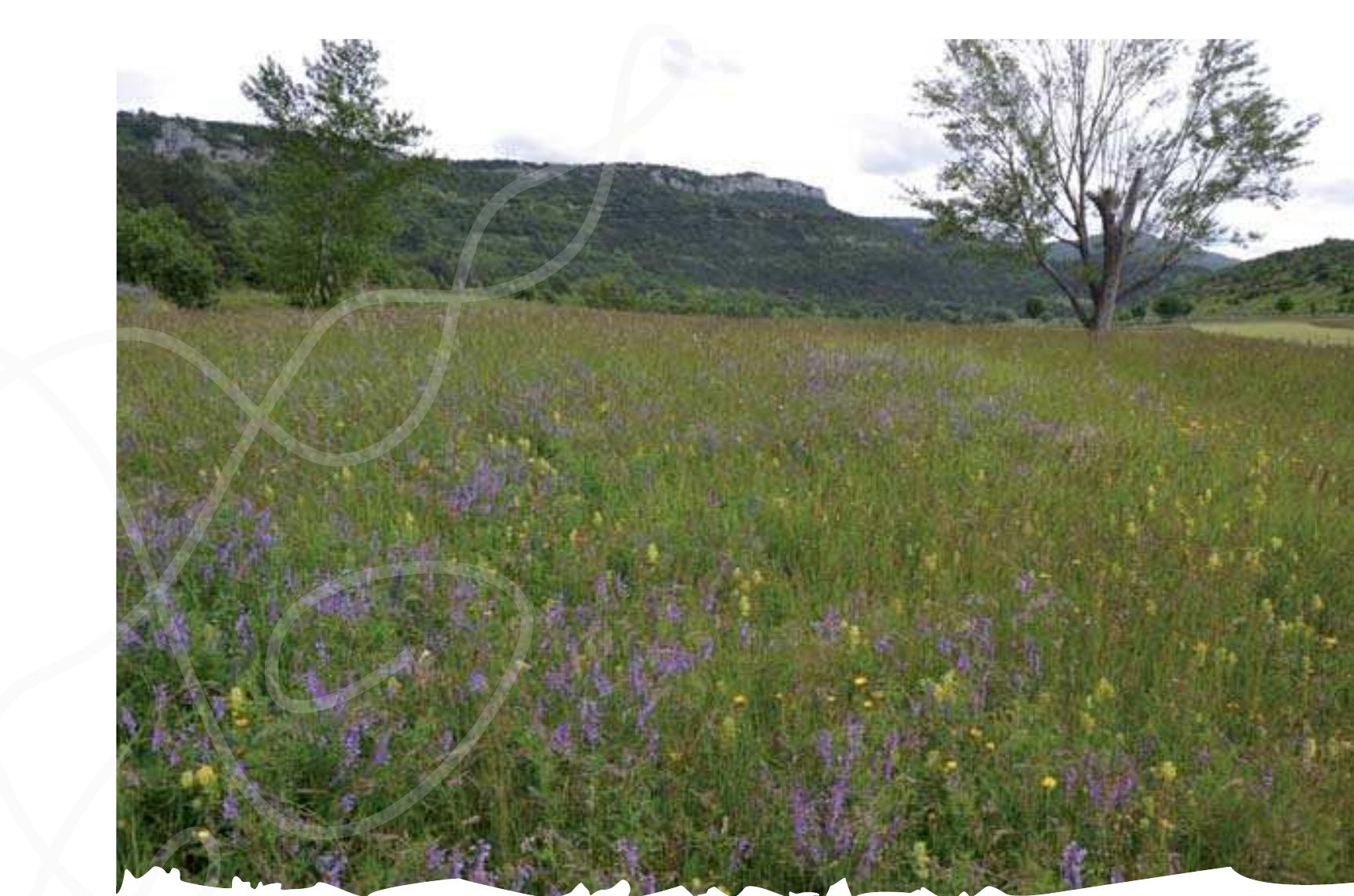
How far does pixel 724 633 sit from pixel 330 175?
2.56 m

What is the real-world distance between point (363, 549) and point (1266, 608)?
9.02 feet

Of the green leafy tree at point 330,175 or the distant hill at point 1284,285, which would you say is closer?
the green leafy tree at point 330,175

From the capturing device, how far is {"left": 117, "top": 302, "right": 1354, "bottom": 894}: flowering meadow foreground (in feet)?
5.99

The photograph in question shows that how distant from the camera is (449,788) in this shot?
1913 millimetres

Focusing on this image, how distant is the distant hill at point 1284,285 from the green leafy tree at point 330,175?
3.42 m

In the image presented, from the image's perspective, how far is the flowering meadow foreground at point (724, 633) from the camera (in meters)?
1.83

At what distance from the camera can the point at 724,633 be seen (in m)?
2.50

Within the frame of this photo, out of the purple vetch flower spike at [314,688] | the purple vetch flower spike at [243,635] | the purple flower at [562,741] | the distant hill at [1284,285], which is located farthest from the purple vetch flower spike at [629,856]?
the distant hill at [1284,285]

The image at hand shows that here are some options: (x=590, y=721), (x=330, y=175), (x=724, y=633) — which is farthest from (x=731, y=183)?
(x=590, y=721)

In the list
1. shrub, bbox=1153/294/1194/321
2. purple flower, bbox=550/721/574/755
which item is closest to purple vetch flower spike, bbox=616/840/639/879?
purple flower, bbox=550/721/574/755

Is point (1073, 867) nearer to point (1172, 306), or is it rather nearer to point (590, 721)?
point (590, 721)

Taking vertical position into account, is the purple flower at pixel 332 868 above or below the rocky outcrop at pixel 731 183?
below

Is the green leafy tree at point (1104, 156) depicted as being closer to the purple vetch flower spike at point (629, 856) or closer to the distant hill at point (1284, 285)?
the distant hill at point (1284, 285)
